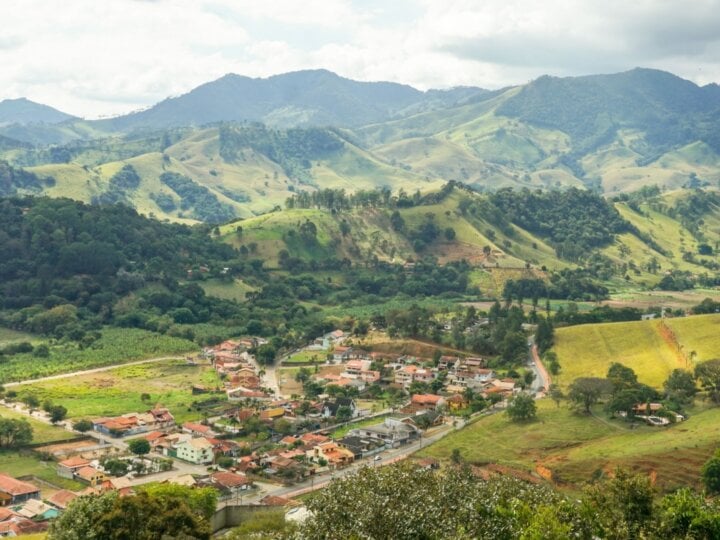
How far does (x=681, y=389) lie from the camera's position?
5866 centimetres

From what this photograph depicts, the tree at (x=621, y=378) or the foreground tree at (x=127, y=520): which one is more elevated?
the foreground tree at (x=127, y=520)

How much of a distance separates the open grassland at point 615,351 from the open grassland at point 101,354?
43.8 metres

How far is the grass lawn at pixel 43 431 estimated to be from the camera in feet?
186

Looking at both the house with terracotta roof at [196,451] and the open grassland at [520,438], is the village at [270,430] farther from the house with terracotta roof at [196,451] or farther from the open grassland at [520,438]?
the open grassland at [520,438]

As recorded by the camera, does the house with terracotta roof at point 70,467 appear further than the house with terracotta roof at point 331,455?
No

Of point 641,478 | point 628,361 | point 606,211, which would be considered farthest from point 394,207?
point 641,478

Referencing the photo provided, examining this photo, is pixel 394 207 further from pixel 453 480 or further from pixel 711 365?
pixel 453 480

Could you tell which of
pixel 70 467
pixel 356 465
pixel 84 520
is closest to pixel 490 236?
pixel 356 465

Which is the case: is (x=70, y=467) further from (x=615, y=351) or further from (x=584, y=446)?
(x=615, y=351)

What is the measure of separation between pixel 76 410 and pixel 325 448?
24.3m

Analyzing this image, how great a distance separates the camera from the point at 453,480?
1187 inches

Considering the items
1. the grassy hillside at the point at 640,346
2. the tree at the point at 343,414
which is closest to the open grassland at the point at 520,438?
the tree at the point at 343,414

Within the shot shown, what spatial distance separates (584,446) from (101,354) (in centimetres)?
5447

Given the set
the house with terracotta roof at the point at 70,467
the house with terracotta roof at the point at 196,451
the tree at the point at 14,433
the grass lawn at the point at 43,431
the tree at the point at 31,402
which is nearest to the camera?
the house with terracotta roof at the point at 70,467
